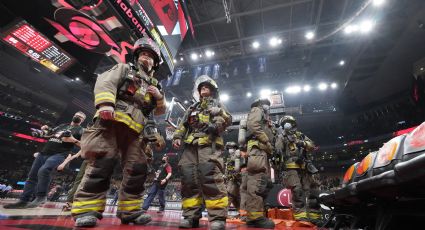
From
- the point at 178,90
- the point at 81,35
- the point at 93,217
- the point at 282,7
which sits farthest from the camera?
the point at 178,90

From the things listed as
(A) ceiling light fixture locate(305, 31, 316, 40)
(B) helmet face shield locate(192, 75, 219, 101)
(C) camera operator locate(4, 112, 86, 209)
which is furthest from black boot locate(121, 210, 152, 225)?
(A) ceiling light fixture locate(305, 31, 316, 40)

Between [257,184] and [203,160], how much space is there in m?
1.31

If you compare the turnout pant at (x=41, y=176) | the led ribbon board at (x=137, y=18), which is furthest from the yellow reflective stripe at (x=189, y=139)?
the led ribbon board at (x=137, y=18)

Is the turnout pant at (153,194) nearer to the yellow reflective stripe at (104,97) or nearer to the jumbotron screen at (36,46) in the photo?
the jumbotron screen at (36,46)

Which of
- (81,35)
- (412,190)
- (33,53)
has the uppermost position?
(81,35)

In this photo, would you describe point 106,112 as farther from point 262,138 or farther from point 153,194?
point 153,194

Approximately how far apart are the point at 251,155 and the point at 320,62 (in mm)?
16440

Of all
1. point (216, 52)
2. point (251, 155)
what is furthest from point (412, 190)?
point (216, 52)

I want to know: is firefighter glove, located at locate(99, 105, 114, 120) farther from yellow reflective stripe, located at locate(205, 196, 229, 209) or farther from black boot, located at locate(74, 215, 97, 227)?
yellow reflective stripe, located at locate(205, 196, 229, 209)

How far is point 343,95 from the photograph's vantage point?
19875 millimetres

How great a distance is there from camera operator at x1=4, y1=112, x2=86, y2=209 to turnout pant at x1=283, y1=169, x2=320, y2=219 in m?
4.91

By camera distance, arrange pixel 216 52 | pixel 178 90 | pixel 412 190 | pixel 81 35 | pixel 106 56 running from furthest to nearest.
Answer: pixel 178 90 < pixel 216 52 < pixel 106 56 < pixel 81 35 < pixel 412 190

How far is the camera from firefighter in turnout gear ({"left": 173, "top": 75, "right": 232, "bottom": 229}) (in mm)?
2445

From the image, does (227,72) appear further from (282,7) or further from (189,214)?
(189,214)
